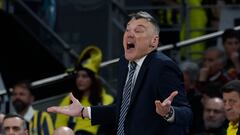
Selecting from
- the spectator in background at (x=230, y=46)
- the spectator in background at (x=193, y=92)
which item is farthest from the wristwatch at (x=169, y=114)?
the spectator in background at (x=230, y=46)

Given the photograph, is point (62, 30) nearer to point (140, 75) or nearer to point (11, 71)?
point (11, 71)

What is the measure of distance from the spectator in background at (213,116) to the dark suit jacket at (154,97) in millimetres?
3462

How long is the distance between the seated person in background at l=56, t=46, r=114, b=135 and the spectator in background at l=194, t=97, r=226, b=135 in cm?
125

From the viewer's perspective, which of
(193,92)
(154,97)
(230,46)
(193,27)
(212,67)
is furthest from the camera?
(193,27)

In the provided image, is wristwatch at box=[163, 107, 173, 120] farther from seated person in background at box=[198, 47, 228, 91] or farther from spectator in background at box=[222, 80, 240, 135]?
seated person in background at box=[198, 47, 228, 91]

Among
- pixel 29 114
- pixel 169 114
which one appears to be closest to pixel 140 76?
pixel 169 114

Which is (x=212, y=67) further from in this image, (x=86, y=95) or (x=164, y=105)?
(x=164, y=105)

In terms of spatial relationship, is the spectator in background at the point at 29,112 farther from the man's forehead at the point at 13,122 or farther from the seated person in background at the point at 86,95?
the man's forehead at the point at 13,122

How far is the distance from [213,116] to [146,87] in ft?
12.1

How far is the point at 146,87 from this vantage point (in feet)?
20.1

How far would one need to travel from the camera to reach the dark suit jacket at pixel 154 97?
19.9 feet

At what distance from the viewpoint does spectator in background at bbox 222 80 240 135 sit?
23.9 feet

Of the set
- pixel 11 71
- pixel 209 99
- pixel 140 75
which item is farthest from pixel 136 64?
pixel 11 71

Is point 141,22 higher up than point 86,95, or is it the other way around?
point 141,22
